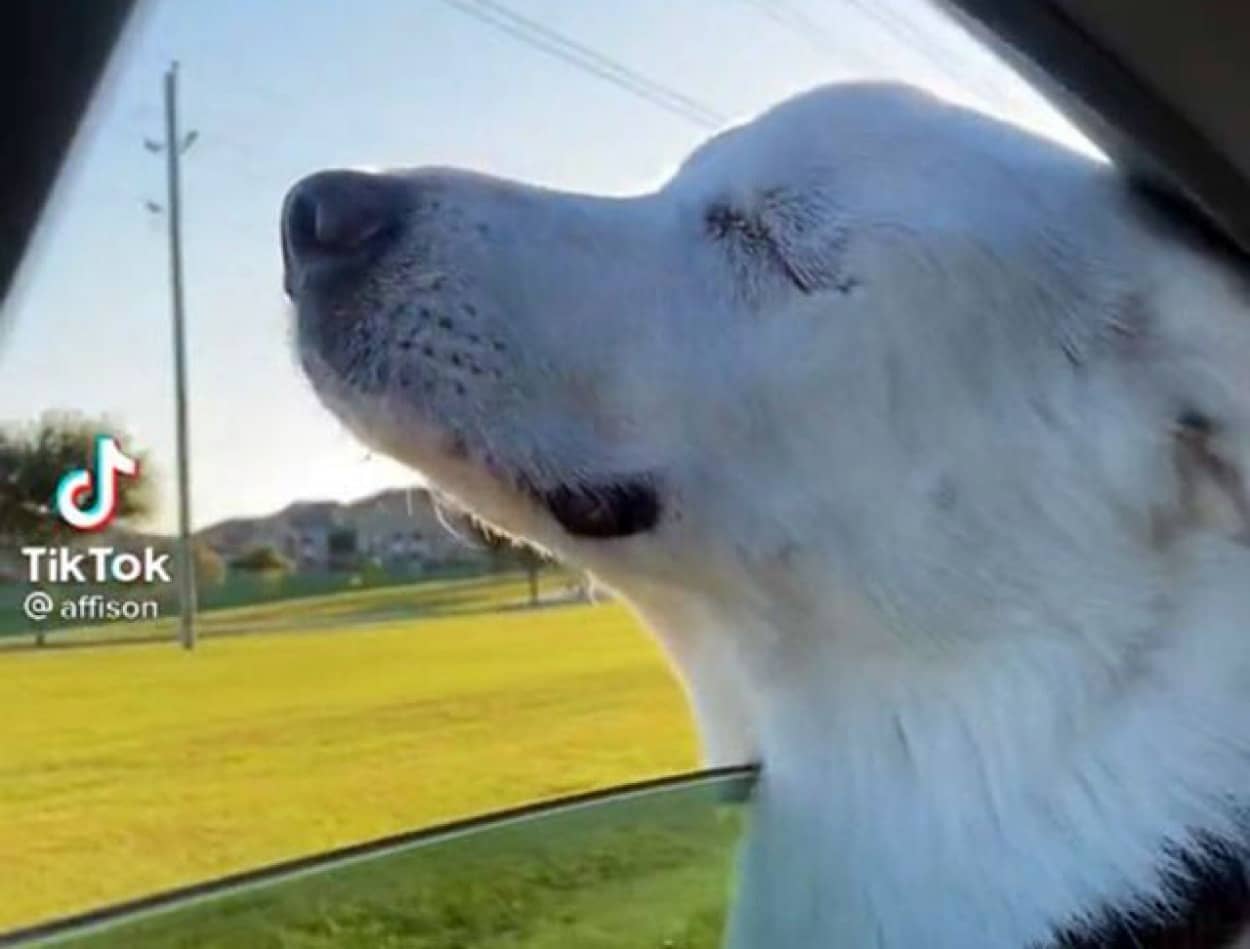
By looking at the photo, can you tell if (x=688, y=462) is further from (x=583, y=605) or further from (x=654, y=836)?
(x=654, y=836)

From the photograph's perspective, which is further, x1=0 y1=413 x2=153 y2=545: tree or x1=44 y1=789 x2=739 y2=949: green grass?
x1=44 y1=789 x2=739 y2=949: green grass

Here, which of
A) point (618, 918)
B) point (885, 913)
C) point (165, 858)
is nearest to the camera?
point (165, 858)

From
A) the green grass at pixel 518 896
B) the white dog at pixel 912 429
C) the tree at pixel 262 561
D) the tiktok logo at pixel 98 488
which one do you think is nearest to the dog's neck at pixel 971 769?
the white dog at pixel 912 429

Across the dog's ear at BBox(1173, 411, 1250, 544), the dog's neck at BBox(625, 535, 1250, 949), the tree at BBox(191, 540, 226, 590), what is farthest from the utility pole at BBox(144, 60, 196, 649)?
the dog's ear at BBox(1173, 411, 1250, 544)

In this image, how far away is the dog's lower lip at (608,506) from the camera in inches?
47.0

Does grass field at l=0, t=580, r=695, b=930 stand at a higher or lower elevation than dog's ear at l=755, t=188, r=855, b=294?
lower

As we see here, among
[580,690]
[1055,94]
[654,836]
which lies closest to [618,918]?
[654,836]

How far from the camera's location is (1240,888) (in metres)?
1.19

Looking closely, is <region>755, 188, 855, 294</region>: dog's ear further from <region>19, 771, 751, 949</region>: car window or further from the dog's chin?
<region>19, 771, 751, 949</region>: car window

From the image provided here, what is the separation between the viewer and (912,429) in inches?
47.6

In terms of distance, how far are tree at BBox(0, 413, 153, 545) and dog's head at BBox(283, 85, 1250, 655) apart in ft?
0.46

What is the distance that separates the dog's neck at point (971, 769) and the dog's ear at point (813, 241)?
7.6 inches

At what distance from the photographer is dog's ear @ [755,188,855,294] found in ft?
3.97

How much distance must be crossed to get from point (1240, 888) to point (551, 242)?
55 centimetres
